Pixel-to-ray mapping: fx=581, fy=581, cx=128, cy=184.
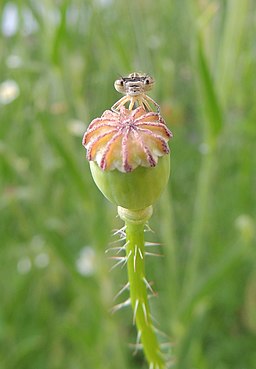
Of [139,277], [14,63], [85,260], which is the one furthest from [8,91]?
[139,277]

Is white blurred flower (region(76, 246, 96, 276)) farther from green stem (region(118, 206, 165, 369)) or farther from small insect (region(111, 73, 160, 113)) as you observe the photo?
small insect (region(111, 73, 160, 113))

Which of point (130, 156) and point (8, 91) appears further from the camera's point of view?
point (8, 91)

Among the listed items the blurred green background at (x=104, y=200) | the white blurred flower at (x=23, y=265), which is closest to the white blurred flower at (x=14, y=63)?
the blurred green background at (x=104, y=200)

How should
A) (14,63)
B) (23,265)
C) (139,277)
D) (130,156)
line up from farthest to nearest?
(23,265), (14,63), (139,277), (130,156)

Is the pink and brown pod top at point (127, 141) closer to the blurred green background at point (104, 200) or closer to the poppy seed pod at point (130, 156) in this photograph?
the poppy seed pod at point (130, 156)

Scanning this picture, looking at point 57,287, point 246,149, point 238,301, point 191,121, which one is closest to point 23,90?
point 246,149

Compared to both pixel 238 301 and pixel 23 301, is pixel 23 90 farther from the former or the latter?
pixel 238 301

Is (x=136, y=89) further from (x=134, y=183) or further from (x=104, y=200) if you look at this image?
(x=104, y=200)

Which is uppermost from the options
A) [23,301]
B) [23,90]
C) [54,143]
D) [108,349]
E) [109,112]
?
[23,90]
